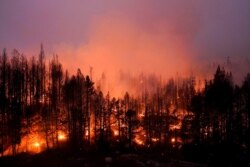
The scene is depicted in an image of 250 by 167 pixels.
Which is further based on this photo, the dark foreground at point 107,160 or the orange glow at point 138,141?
the orange glow at point 138,141

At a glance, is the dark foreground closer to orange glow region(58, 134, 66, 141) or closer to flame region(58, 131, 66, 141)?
flame region(58, 131, 66, 141)

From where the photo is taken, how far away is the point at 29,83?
Result: 3319 inches

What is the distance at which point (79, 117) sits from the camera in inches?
3132

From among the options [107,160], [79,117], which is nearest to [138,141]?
[79,117]

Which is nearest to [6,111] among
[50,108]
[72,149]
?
[50,108]

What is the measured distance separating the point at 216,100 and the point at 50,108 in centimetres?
3699

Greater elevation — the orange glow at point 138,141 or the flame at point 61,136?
the flame at point 61,136

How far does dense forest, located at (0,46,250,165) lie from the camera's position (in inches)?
2756

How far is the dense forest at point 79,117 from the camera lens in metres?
70.0

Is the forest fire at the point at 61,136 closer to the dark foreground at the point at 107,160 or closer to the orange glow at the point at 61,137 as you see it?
the orange glow at the point at 61,137

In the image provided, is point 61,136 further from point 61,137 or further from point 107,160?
point 107,160

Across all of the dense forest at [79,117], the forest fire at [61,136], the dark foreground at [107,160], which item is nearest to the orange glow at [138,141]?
the dense forest at [79,117]

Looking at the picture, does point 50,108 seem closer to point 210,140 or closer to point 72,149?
point 72,149

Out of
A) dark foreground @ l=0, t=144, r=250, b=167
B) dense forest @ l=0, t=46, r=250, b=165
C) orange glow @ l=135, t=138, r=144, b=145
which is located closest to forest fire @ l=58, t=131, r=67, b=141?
dense forest @ l=0, t=46, r=250, b=165
